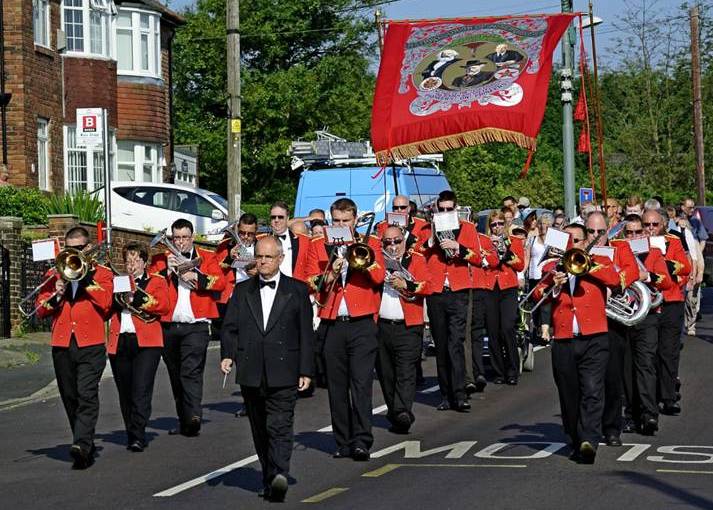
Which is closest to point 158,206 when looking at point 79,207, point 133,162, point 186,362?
point 79,207

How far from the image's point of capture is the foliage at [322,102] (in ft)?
198

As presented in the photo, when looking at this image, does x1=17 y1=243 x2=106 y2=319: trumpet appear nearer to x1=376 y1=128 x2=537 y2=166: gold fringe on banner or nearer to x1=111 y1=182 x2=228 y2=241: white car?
Result: x1=376 y1=128 x2=537 y2=166: gold fringe on banner

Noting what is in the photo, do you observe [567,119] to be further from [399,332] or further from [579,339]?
[579,339]

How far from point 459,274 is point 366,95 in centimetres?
4962

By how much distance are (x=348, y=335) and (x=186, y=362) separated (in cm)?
192

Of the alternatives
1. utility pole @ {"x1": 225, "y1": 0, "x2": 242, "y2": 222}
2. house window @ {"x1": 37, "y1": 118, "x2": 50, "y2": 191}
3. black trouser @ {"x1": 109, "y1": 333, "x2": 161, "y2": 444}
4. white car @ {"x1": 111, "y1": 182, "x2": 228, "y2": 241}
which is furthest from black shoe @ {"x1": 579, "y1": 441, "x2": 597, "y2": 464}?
house window @ {"x1": 37, "y1": 118, "x2": 50, "y2": 191}

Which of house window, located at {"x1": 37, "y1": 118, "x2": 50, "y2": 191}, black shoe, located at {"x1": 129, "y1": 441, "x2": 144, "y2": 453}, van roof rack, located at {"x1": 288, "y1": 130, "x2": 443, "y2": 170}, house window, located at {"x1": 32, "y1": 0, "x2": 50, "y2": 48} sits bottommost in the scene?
black shoe, located at {"x1": 129, "y1": 441, "x2": 144, "y2": 453}

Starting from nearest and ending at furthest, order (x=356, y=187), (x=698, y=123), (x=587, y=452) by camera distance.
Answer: (x=587, y=452)
(x=356, y=187)
(x=698, y=123)

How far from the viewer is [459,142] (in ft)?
61.3

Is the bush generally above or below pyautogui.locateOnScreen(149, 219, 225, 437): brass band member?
above

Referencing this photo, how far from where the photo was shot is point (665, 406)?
15641 mm

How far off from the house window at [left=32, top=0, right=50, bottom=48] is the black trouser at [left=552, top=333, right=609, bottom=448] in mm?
24247

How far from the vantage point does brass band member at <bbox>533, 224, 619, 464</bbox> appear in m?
12.9

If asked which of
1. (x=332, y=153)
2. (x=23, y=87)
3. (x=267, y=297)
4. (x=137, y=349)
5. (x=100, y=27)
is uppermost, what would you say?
(x=100, y=27)
